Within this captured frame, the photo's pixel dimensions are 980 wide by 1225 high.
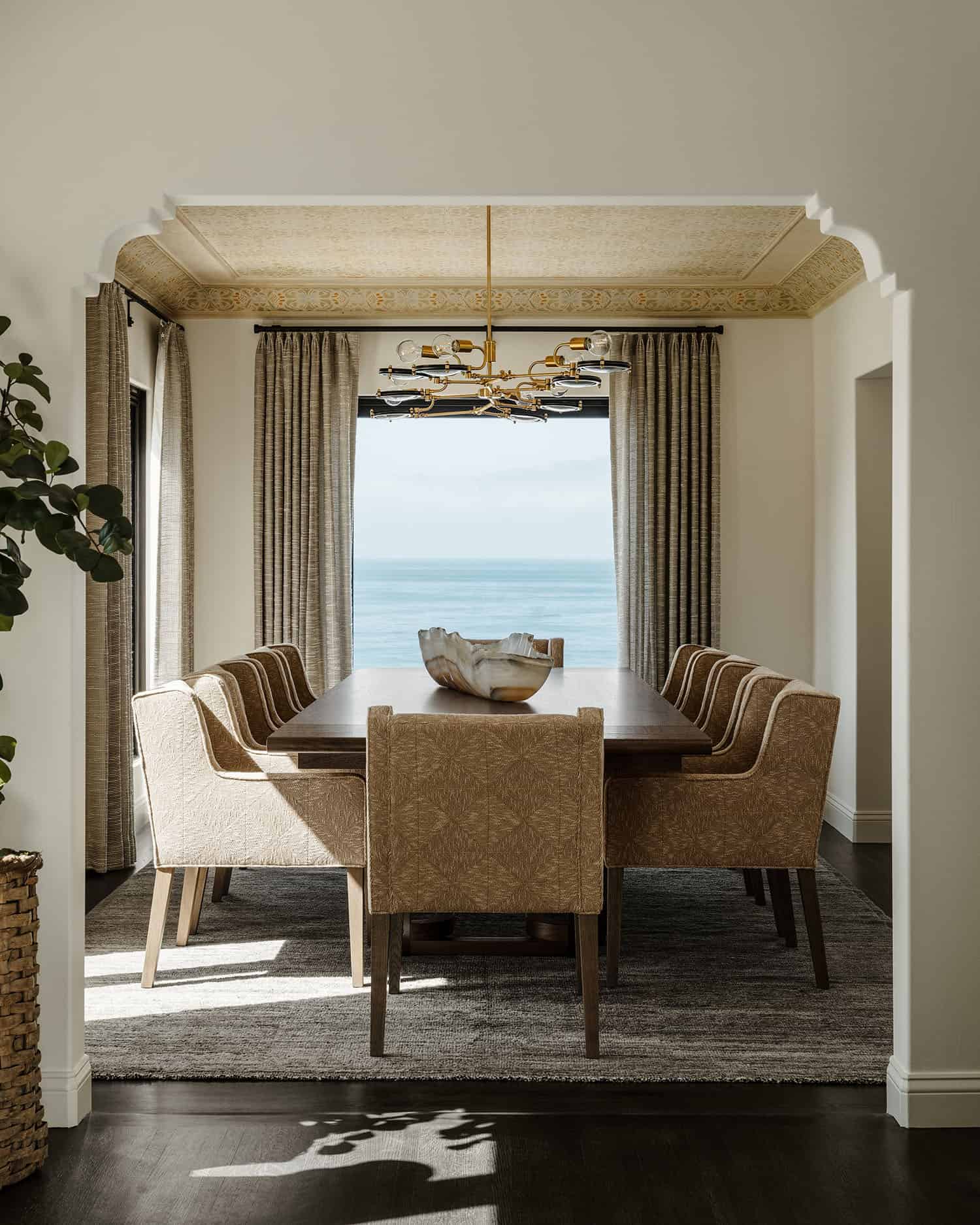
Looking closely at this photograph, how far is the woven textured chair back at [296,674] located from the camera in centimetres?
510

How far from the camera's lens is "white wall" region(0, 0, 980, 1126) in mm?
2607

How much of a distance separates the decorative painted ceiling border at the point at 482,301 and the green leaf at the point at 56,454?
3.87 metres

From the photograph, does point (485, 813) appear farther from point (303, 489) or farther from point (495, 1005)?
point (303, 489)

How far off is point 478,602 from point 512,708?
7.66 metres

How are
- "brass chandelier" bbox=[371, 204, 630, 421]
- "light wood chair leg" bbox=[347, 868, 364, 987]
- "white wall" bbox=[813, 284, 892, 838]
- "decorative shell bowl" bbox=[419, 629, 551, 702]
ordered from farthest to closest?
"white wall" bbox=[813, 284, 892, 838]
"brass chandelier" bbox=[371, 204, 630, 421]
"decorative shell bowl" bbox=[419, 629, 551, 702]
"light wood chair leg" bbox=[347, 868, 364, 987]

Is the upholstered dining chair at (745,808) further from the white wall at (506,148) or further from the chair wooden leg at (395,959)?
the white wall at (506,148)

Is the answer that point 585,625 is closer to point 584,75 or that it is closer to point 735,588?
point 735,588

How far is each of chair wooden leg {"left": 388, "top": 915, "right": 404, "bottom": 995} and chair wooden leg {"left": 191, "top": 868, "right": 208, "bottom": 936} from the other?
0.81 metres

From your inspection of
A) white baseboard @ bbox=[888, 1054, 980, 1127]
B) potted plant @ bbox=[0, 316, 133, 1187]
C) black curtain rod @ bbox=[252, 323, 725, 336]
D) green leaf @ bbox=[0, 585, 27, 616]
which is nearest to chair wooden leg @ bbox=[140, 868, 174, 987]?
potted plant @ bbox=[0, 316, 133, 1187]

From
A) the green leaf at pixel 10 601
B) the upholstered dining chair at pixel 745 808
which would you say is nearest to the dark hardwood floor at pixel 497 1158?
the upholstered dining chair at pixel 745 808

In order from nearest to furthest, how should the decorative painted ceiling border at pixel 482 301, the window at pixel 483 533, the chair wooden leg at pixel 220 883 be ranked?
the chair wooden leg at pixel 220 883, the decorative painted ceiling border at pixel 482 301, the window at pixel 483 533

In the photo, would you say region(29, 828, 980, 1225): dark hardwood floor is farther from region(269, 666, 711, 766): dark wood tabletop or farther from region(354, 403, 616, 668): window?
region(354, 403, 616, 668): window

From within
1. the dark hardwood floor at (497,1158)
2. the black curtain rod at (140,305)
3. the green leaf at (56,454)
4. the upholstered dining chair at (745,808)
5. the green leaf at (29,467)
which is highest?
the black curtain rod at (140,305)

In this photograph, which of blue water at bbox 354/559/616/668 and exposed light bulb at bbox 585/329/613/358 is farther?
blue water at bbox 354/559/616/668
